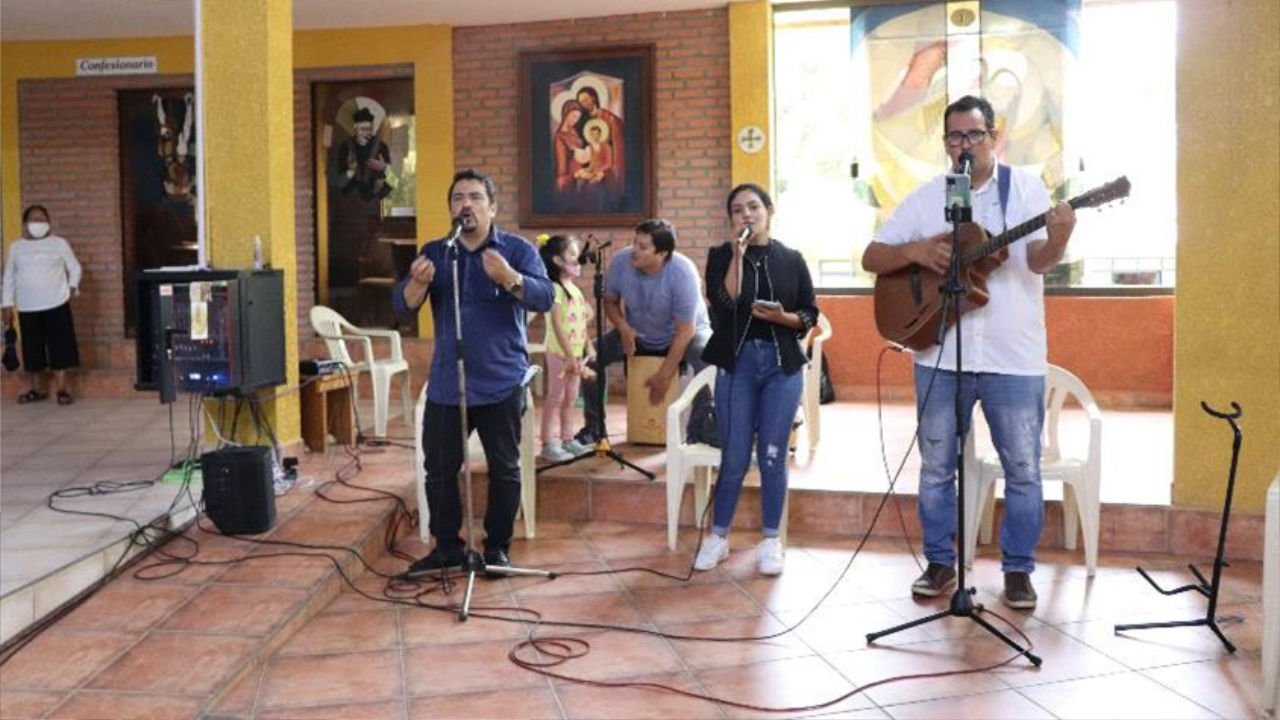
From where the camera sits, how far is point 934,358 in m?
4.30

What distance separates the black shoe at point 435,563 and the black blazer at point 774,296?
4.33ft

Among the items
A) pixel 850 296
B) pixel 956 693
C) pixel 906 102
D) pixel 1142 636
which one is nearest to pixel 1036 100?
pixel 906 102

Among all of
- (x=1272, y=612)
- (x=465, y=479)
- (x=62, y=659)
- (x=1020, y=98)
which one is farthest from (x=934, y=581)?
(x=1020, y=98)

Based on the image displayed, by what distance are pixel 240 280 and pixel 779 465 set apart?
8.60ft

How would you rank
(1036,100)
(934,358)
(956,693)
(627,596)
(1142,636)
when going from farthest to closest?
(1036,100)
(627,596)
(934,358)
(1142,636)
(956,693)

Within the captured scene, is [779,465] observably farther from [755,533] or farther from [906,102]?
[906,102]

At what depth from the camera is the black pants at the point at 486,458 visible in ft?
15.6

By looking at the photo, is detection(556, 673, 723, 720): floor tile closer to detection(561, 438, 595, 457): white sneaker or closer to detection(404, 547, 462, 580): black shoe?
detection(404, 547, 462, 580): black shoe

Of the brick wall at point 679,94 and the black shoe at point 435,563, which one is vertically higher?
the brick wall at point 679,94

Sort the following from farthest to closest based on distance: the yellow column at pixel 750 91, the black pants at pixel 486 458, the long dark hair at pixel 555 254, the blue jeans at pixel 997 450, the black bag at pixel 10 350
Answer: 1. the black bag at pixel 10 350
2. the yellow column at pixel 750 91
3. the long dark hair at pixel 555 254
4. the black pants at pixel 486 458
5. the blue jeans at pixel 997 450

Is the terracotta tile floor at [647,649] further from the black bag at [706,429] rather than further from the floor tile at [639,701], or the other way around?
the black bag at [706,429]

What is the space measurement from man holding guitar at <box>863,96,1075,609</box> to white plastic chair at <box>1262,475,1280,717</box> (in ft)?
Result: 3.05

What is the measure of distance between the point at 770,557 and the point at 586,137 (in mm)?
5272

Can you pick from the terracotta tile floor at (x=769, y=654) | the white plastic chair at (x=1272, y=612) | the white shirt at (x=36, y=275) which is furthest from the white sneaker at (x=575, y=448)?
the white shirt at (x=36, y=275)
